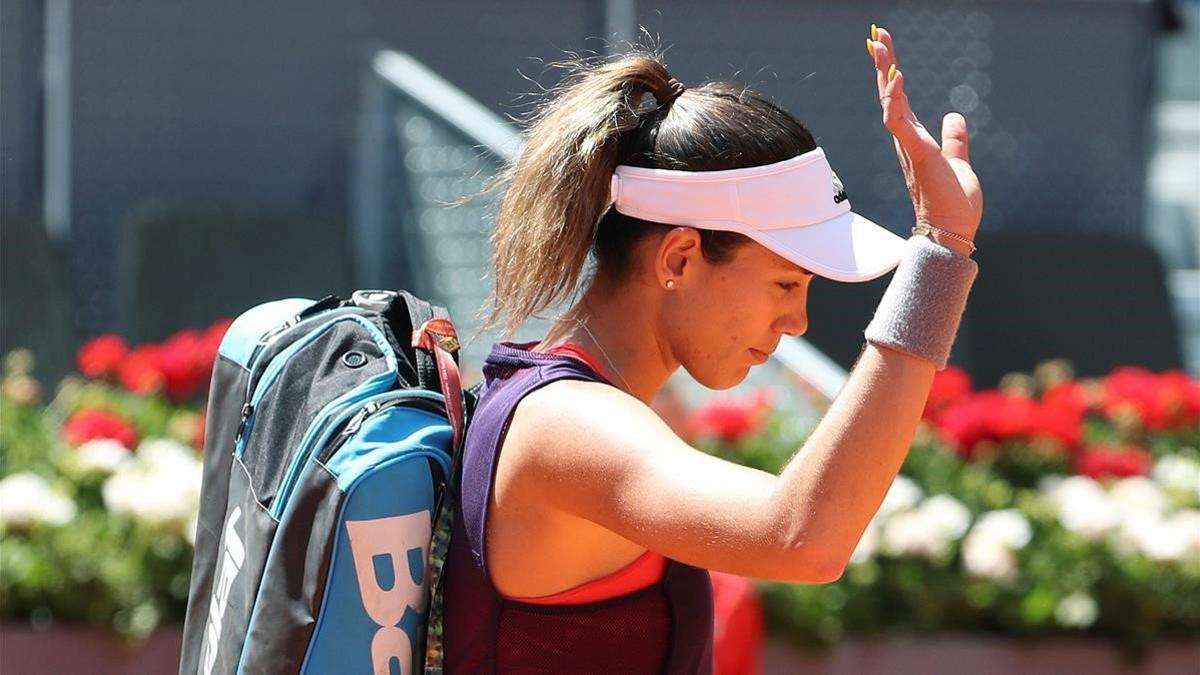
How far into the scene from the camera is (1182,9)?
9258 mm

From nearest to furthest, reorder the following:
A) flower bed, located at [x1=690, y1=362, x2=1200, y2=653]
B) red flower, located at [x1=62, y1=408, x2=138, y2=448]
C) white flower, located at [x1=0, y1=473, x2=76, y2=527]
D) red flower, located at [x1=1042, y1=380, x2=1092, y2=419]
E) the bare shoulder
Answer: the bare shoulder → white flower, located at [x1=0, y1=473, x2=76, y2=527] → flower bed, located at [x1=690, y1=362, x2=1200, y2=653] → red flower, located at [x1=62, y1=408, x2=138, y2=448] → red flower, located at [x1=1042, y1=380, x2=1092, y2=419]

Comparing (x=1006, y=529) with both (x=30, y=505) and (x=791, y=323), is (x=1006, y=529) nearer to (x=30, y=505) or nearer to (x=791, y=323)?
(x=30, y=505)

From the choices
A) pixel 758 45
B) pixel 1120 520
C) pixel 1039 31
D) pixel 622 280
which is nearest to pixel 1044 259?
pixel 1039 31

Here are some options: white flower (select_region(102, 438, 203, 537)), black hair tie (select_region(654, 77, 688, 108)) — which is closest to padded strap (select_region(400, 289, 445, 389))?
black hair tie (select_region(654, 77, 688, 108))

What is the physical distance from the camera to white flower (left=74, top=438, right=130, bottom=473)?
4.60 m

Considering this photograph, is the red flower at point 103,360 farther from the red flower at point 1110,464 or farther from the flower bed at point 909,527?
the red flower at point 1110,464

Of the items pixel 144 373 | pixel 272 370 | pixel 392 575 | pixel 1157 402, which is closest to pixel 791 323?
pixel 392 575

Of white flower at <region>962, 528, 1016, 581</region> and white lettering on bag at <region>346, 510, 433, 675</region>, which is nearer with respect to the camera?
white lettering on bag at <region>346, 510, 433, 675</region>

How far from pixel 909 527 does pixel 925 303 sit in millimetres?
2882

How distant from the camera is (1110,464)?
513cm

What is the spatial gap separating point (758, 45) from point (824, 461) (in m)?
6.91

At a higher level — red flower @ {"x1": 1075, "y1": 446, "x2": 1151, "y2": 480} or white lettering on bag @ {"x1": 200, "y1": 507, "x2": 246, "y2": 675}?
white lettering on bag @ {"x1": 200, "y1": 507, "x2": 246, "y2": 675}

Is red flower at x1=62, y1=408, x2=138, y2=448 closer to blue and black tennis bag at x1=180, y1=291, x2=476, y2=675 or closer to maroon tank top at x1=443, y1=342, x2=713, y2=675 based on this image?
blue and black tennis bag at x1=180, y1=291, x2=476, y2=675

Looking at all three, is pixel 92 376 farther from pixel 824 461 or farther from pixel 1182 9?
pixel 1182 9
